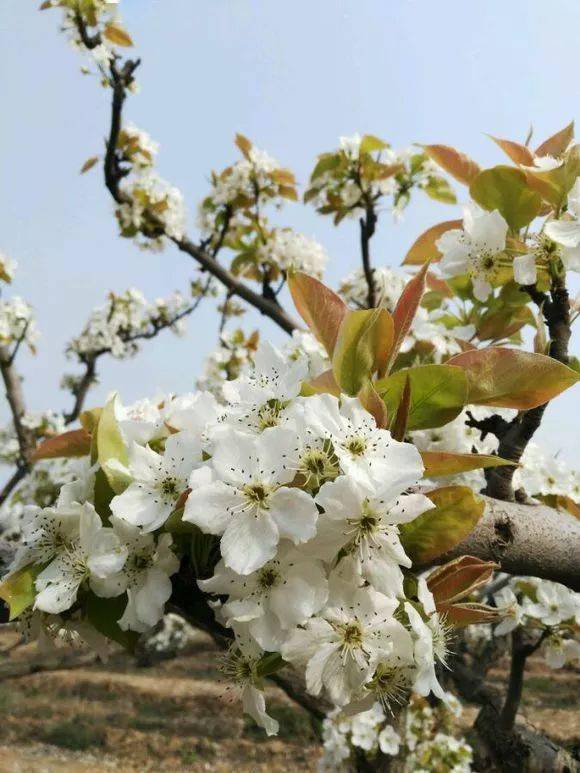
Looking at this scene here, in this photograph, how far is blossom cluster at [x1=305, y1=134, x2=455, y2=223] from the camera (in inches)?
119

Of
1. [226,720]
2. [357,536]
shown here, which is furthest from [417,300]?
[226,720]

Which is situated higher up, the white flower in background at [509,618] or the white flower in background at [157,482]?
the white flower in background at [157,482]

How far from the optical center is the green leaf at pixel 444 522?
2.48 feet

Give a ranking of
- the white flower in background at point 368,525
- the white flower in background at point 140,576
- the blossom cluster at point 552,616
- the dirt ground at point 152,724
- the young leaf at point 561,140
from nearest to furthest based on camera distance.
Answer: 1. the white flower in background at point 368,525
2. the white flower in background at point 140,576
3. the young leaf at point 561,140
4. the blossom cluster at point 552,616
5. the dirt ground at point 152,724

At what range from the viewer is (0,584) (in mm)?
749

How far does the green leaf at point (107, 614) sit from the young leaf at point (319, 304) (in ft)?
1.42

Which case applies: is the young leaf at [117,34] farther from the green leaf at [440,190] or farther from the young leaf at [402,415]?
the young leaf at [402,415]

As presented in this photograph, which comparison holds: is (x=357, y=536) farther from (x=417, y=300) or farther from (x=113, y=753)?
(x=113, y=753)

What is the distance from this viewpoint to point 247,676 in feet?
2.53

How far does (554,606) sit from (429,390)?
1526 mm

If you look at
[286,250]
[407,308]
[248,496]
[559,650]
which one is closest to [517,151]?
[407,308]

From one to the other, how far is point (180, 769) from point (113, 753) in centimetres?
71

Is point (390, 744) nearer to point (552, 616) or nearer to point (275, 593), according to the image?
point (552, 616)

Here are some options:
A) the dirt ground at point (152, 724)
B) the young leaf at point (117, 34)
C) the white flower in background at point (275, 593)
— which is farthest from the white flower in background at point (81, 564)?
the dirt ground at point (152, 724)
